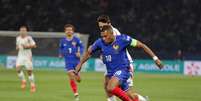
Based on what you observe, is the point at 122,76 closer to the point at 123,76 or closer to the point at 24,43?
the point at 123,76

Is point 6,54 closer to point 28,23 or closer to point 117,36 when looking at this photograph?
point 28,23

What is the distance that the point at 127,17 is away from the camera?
4562 cm

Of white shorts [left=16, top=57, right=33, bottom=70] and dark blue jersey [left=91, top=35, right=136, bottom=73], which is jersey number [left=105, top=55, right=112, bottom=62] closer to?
dark blue jersey [left=91, top=35, right=136, bottom=73]

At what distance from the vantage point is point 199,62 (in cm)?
3834

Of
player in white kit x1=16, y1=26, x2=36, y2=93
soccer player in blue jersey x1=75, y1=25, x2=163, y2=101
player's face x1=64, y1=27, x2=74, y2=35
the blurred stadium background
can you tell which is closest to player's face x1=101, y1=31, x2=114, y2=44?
soccer player in blue jersey x1=75, y1=25, x2=163, y2=101

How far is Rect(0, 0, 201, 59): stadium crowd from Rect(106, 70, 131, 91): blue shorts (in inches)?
1201

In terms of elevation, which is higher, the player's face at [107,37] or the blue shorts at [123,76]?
the player's face at [107,37]

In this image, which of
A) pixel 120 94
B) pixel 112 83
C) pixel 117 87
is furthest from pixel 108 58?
pixel 120 94

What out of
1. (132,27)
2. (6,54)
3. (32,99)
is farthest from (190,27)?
(32,99)

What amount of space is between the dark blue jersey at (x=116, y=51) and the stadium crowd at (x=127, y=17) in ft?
101

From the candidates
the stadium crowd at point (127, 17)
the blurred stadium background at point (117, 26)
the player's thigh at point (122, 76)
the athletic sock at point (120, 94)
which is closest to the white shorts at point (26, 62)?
the player's thigh at point (122, 76)

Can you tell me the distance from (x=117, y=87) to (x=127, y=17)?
110ft

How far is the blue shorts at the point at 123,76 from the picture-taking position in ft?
41.0

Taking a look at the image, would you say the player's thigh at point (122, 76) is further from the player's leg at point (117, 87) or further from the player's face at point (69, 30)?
the player's face at point (69, 30)
